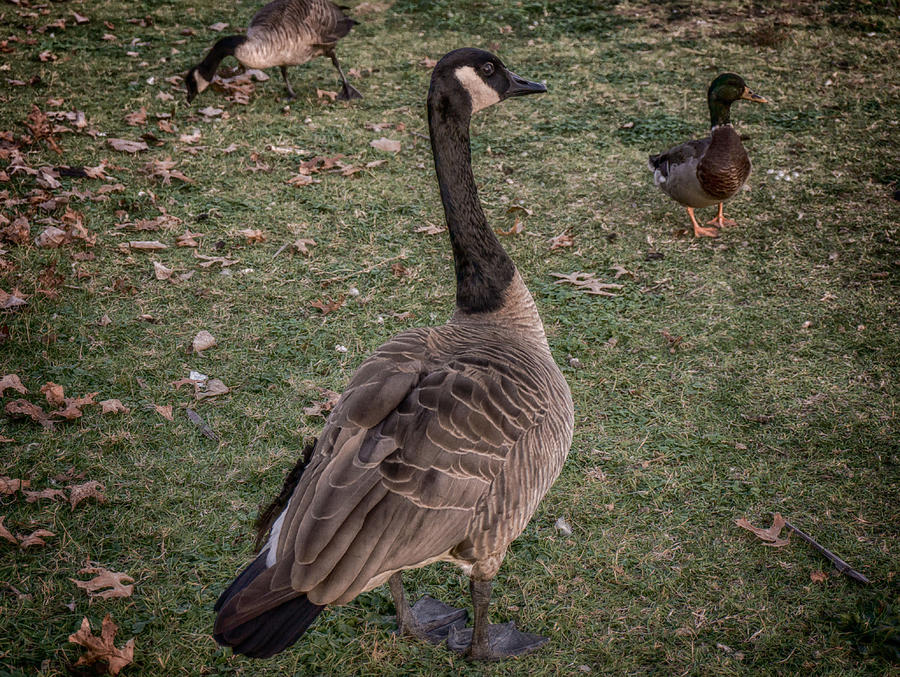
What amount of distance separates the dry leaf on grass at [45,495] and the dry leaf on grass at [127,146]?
4804mm

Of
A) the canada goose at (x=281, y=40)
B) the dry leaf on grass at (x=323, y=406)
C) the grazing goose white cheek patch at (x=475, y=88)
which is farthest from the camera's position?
the canada goose at (x=281, y=40)

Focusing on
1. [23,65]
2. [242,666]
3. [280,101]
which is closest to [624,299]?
[242,666]

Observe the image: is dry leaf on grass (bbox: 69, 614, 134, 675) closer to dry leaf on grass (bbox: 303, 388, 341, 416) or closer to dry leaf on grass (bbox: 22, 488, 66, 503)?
dry leaf on grass (bbox: 22, 488, 66, 503)

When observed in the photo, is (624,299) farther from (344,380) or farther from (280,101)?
(280,101)

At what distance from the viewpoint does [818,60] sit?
9344mm

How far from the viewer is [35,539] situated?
3.41 meters

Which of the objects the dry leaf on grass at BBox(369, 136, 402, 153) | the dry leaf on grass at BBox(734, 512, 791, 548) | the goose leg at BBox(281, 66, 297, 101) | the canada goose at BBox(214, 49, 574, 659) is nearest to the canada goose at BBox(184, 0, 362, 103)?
the goose leg at BBox(281, 66, 297, 101)

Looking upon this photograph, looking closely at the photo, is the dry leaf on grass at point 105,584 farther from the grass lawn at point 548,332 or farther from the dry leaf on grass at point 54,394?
the dry leaf on grass at point 54,394

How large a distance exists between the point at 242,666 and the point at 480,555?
125 centimetres

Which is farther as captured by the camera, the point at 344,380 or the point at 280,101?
the point at 280,101

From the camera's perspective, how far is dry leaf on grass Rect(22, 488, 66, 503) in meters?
3.65

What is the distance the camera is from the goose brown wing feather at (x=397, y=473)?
238 cm

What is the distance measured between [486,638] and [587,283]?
10.8 feet

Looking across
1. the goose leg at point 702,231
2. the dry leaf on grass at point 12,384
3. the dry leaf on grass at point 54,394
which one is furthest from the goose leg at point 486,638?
the goose leg at point 702,231
